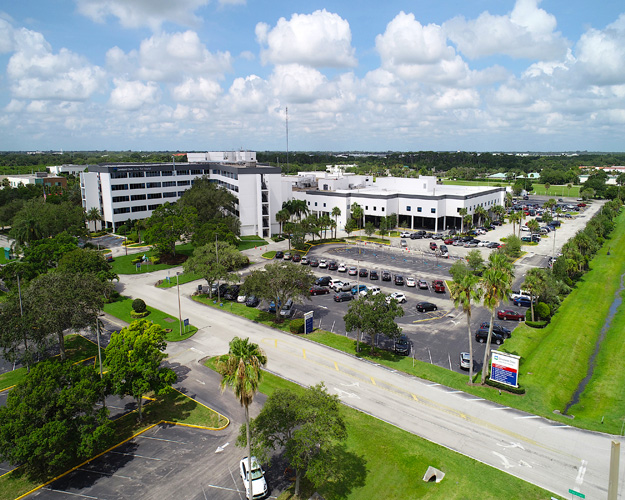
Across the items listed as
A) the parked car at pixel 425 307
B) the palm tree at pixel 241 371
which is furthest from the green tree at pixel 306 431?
the parked car at pixel 425 307

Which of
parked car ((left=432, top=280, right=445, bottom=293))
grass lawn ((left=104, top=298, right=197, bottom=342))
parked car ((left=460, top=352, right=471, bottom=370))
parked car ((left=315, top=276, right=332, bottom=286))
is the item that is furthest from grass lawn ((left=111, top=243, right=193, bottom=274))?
parked car ((left=460, top=352, right=471, bottom=370))

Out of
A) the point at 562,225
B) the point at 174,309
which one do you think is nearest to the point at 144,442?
the point at 174,309

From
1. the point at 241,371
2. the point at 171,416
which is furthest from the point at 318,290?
the point at 241,371

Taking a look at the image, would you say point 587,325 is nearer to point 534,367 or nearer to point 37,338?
Result: point 534,367

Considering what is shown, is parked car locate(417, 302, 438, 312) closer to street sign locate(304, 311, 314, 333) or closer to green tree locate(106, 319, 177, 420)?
street sign locate(304, 311, 314, 333)

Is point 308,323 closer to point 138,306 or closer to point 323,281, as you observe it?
point 323,281
